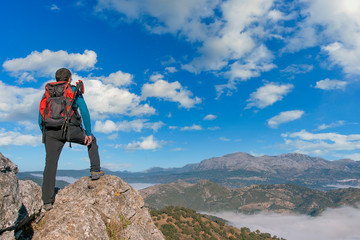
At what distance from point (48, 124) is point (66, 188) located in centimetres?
407

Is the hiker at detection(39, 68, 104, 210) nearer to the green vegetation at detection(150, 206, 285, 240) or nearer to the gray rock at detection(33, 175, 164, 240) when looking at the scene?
the gray rock at detection(33, 175, 164, 240)

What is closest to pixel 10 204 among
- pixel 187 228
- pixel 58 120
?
pixel 58 120

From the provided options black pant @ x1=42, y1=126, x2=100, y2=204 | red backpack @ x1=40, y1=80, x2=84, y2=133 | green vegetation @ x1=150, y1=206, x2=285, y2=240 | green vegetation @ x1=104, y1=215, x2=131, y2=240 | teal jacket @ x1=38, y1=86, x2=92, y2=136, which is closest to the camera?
red backpack @ x1=40, y1=80, x2=84, y2=133

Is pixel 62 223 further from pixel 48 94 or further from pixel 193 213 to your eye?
pixel 193 213

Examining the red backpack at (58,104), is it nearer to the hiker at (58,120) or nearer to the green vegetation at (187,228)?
the hiker at (58,120)

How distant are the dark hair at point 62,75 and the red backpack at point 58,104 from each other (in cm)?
39

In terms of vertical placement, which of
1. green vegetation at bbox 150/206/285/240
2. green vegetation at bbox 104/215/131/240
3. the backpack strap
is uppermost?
the backpack strap

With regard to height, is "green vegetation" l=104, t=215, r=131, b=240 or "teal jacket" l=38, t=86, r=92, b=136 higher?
"teal jacket" l=38, t=86, r=92, b=136

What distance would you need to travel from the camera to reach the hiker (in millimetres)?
7863

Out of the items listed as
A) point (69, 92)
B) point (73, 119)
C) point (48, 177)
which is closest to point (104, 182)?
point (48, 177)

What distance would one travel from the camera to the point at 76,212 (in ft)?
26.3

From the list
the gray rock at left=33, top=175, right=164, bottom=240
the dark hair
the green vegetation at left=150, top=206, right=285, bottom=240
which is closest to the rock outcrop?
the gray rock at left=33, top=175, right=164, bottom=240

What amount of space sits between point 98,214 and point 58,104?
4.41 meters

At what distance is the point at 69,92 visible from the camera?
8211 mm
